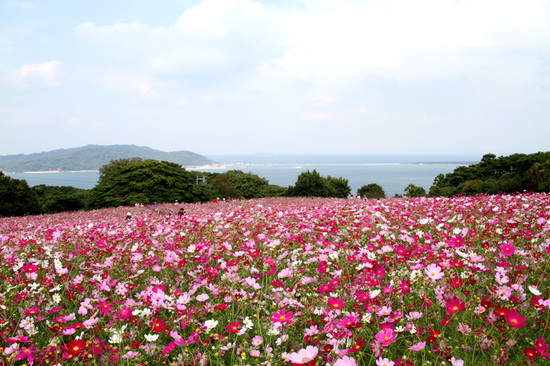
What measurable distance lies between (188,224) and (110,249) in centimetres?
219

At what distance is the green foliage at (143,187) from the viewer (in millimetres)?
33781

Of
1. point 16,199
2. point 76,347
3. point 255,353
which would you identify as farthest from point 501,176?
point 16,199

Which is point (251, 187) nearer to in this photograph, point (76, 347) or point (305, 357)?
point (76, 347)

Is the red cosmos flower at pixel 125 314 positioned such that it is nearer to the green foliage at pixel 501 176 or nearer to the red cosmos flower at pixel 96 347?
the red cosmos flower at pixel 96 347

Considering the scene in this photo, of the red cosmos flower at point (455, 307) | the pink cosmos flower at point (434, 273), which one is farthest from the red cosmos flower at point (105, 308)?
the pink cosmos flower at point (434, 273)

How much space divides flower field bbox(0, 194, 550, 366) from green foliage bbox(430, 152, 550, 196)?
23.7 meters

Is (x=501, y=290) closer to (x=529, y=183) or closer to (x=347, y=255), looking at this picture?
(x=347, y=255)

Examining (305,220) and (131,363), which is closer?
(131,363)

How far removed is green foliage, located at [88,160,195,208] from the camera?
111ft

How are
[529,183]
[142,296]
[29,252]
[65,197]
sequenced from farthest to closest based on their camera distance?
[65,197], [529,183], [29,252], [142,296]

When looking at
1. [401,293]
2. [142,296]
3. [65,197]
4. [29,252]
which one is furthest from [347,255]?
[65,197]

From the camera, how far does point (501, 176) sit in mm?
38125

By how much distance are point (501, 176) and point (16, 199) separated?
54820 mm

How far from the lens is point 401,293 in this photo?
2.67 meters
